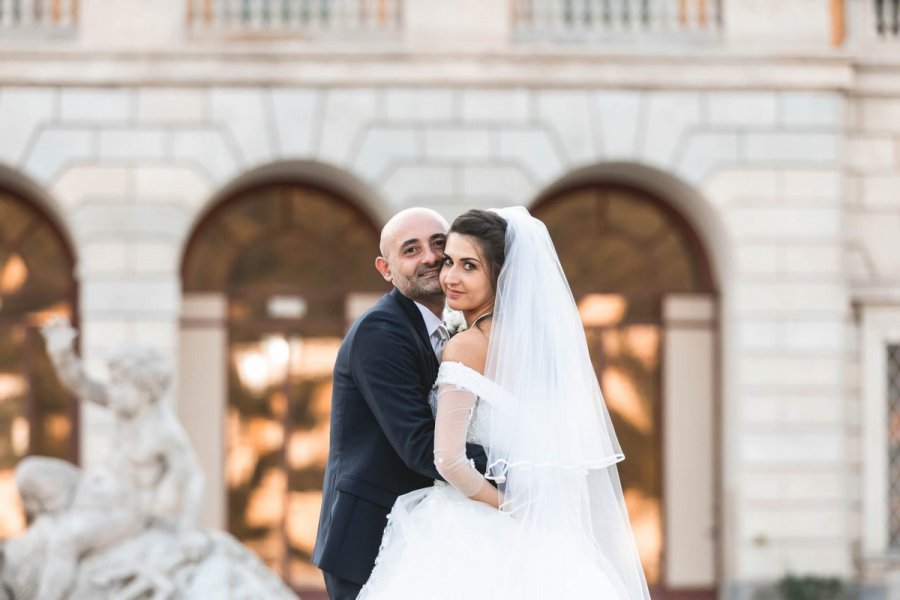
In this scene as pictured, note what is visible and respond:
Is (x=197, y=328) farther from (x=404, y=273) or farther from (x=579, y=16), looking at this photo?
(x=404, y=273)

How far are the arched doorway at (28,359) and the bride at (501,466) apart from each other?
Result: 12078 mm

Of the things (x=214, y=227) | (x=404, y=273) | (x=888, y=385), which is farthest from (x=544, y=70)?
(x=404, y=273)

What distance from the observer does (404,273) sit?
16.7ft

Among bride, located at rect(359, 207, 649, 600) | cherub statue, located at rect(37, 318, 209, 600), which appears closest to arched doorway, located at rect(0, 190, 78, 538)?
cherub statue, located at rect(37, 318, 209, 600)

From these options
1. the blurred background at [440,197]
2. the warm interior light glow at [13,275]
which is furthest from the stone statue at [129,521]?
the warm interior light glow at [13,275]

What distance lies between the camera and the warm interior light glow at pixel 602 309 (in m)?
16.8

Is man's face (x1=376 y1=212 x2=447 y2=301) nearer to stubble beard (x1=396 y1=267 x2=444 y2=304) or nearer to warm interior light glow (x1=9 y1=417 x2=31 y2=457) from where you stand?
stubble beard (x1=396 y1=267 x2=444 y2=304)

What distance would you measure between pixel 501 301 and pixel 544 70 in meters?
10.9

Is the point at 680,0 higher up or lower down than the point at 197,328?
higher up

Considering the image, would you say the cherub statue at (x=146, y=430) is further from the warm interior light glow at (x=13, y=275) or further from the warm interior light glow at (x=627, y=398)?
the warm interior light glow at (x=627, y=398)

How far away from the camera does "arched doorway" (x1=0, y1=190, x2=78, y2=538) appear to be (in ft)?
54.0

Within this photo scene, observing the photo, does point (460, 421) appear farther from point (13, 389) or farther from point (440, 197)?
point (13, 389)

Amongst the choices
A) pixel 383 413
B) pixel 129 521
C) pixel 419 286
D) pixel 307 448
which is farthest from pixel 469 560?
pixel 307 448

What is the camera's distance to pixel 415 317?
201 inches
